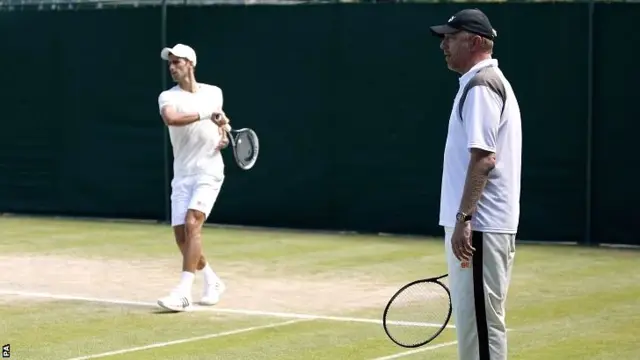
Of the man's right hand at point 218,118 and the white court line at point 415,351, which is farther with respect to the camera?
the man's right hand at point 218,118

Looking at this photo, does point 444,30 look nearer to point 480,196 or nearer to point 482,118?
point 482,118

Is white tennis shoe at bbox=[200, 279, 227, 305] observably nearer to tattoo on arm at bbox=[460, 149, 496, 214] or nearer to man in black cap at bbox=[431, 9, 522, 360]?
man in black cap at bbox=[431, 9, 522, 360]

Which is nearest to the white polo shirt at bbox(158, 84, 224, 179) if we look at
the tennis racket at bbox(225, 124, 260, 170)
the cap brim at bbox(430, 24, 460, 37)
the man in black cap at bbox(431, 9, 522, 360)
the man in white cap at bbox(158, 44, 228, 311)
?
the man in white cap at bbox(158, 44, 228, 311)

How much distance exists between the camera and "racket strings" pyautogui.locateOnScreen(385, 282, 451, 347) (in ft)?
26.6

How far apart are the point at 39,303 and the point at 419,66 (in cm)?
663

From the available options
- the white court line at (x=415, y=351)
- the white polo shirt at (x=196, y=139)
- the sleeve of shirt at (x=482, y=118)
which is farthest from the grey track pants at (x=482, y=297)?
the white polo shirt at (x=196, y=139)

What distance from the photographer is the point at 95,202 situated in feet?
63.8

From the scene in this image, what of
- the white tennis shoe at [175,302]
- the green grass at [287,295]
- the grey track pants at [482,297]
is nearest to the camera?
the grey track pants at [482,297]

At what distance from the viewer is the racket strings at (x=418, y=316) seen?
8.10 metres

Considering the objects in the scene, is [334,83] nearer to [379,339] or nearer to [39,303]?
[39,303]

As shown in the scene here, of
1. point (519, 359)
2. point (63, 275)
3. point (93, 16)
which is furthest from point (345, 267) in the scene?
point (93, 16)

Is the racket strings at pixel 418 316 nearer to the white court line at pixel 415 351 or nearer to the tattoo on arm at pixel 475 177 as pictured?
the white court line at pixel 415 351

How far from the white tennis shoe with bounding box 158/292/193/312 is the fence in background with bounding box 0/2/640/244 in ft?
20.0

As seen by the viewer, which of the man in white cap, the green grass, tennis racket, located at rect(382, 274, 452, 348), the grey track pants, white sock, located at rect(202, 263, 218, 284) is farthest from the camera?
white sock, located at rect(202, 263, 218, 284)
